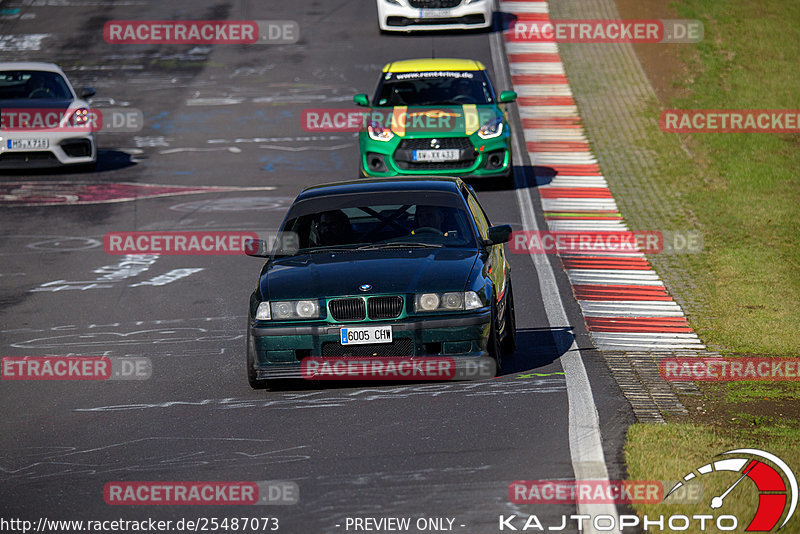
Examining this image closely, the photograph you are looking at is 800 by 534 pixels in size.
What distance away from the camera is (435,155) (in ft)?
57.9

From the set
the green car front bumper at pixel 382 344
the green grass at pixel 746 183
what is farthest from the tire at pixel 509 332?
the green grass at pixel 746 183

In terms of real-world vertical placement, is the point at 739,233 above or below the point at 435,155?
below

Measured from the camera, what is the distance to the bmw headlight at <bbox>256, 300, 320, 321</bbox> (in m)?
8.66

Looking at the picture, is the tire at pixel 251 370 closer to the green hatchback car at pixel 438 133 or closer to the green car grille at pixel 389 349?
the green car grille at pixel 389 349

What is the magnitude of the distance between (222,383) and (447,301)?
2017mm

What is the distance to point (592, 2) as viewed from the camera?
33.5 meters

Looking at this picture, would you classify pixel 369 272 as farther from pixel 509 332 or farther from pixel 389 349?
pixel 509 332

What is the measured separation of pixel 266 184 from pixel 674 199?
6.43 meters

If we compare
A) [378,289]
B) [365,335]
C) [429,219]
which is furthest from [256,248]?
[365,335]

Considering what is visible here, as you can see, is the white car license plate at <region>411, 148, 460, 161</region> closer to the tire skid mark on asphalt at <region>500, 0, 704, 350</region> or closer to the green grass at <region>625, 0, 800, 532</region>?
the tire skid mark on asphalt at <region>500, 0, 704, 350</region>

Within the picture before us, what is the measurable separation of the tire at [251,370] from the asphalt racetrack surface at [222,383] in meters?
0.14

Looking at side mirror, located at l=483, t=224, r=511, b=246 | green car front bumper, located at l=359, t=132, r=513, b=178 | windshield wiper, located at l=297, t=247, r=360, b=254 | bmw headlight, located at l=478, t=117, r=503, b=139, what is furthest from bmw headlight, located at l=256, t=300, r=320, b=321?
bmw headlight, located at l=478, t=117, r=503, b=139

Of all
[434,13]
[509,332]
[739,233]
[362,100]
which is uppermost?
[509,332]

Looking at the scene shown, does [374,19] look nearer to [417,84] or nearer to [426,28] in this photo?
[426,28]
